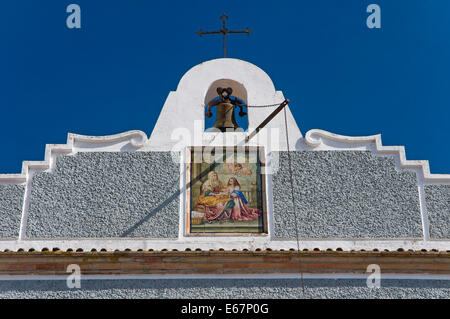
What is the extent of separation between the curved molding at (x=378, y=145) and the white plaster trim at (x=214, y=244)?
3.57ft

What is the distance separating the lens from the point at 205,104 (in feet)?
39.9

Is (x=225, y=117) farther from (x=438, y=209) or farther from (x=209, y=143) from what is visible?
(x=438, y=209)

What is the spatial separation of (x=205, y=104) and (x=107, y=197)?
2693 mm

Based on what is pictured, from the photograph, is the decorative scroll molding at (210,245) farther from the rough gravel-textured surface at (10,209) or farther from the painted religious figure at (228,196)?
the painted religious figure at (228,196)

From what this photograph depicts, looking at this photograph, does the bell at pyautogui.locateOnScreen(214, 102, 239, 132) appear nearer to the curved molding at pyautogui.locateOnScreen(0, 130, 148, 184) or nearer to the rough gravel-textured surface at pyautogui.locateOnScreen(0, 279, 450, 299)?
the curved molding at pyautogui.locateOnScreen(0, 130, 148, 184)

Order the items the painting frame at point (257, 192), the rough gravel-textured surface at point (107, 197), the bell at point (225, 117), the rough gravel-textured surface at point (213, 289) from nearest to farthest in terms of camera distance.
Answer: the rough gravel-textured surface at point (213, 289) < the rough gravel-textured surface at point (107, 197) < the painting frame at point (257, 192) < the bell at point (225, 117)

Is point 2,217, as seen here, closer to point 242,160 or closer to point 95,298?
point 95,298

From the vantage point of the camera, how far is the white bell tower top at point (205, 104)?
1123 cm

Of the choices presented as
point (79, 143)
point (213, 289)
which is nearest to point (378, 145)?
point (213, 289)

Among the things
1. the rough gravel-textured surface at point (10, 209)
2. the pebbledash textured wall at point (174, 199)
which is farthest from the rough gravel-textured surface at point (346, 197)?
the rough gravel-textured surface at point (10, 209)

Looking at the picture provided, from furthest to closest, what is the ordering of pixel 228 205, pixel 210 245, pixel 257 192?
pixel 257 192 < pixel 228 205 < pixel 210 245

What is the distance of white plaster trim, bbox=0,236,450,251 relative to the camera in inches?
398

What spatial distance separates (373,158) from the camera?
1099 cm

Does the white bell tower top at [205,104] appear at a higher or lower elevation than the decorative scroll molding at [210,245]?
higher
